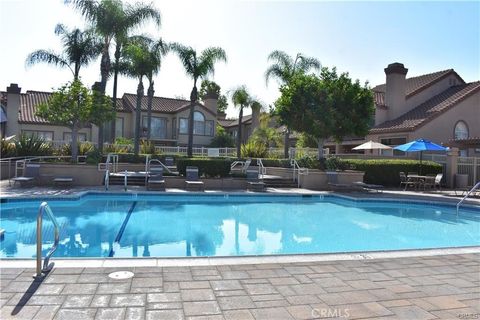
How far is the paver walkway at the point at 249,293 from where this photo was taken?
4.10 m

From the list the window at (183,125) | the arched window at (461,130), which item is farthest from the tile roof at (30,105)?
the arched window at (461,130)

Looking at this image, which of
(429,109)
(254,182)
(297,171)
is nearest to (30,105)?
(254,182)

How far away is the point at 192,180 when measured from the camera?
59.2 feet

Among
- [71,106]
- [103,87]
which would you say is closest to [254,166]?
[103,87]

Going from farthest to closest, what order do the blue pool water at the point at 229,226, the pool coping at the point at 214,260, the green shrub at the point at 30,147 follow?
the green shrub at the point at 30,147, the blue pool water at the point at 229,226, the pool coping at the point at 214,260

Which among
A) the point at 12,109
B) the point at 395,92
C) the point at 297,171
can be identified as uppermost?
the point at 395,92

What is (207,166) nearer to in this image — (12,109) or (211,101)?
(12,109)

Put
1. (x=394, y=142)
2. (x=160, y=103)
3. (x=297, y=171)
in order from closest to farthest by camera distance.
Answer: (x=297, y=171), (x=394, y=142), (x=160, y=103)

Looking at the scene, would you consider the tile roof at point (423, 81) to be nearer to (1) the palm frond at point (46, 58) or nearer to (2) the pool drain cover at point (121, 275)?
(1) the palm frond at point (46, 58)

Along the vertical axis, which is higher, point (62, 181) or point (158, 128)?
point (158, 128)

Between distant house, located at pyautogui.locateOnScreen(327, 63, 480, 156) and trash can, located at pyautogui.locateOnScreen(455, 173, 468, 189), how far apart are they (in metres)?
4.77

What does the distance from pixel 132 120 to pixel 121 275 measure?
3353cm

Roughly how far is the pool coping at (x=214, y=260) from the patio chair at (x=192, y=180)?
36.5ft

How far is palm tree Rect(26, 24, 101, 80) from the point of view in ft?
84.9
